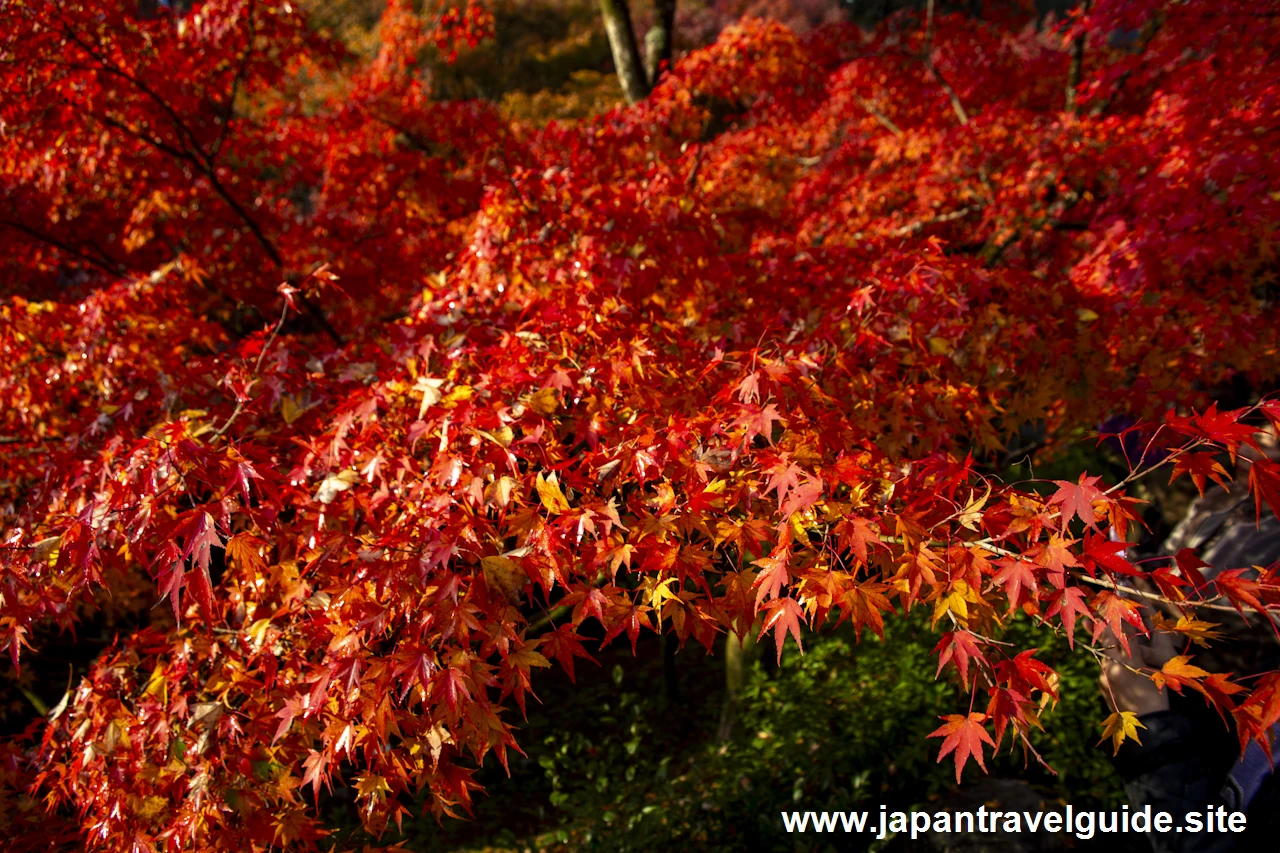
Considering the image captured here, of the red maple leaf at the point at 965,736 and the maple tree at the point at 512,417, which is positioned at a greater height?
the maple tree at the point at 512,417

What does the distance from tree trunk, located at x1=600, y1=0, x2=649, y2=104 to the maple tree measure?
841 mm

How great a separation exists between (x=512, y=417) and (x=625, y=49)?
19.9 ft

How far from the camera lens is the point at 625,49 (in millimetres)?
7121

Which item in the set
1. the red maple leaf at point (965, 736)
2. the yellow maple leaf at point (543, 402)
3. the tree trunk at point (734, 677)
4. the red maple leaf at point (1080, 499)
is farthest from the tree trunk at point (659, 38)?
the red maple leaf at point (965, 736)

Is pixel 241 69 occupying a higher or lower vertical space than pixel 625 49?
higher

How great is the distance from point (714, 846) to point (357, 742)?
2.52 meters

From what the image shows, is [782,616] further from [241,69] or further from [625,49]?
[625,49]

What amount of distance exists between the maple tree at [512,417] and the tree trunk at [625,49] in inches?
33.1

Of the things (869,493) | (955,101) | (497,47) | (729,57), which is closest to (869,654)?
(869,493)

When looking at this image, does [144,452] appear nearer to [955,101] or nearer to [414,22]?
[414,22]

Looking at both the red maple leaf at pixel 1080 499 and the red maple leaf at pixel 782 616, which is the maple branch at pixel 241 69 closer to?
the red maple leaf at pixel 782 616

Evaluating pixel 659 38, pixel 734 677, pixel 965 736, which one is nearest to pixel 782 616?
pixel 965 736

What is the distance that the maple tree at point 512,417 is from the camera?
6.66ft

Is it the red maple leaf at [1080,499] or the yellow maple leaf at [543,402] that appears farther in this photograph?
the yellow maple leaf at [543,402]
